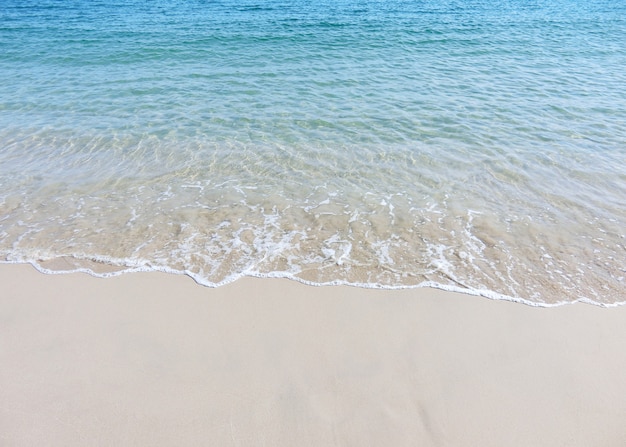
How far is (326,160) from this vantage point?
27.0ft

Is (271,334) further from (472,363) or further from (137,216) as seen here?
(137,216)

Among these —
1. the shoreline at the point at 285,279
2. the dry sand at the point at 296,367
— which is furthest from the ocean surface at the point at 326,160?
the dry sand at the point at 296,367

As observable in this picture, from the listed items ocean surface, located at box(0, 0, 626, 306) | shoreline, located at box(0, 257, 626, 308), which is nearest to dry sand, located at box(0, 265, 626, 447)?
shoreline, located at box(0, 257, 626, 308)

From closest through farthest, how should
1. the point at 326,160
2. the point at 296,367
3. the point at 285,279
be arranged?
the point at 296,367 → the point at 285,279 → the point at 326,160

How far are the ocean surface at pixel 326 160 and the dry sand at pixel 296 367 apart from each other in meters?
0.45

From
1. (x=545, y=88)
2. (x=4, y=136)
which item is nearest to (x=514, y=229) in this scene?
(x=545, y=88)

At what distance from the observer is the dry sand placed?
11.5 ft

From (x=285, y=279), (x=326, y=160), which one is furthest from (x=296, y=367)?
(x=326, y=160)

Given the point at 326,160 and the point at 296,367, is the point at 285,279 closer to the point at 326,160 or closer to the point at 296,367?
the point at 296,367

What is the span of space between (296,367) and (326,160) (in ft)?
16.2

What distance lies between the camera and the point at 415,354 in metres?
4.17

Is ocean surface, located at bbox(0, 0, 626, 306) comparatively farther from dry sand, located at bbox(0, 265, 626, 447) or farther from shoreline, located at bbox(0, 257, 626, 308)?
dry sand, located at bbox(0, 265, 626, 447)

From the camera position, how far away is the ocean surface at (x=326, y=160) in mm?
5582

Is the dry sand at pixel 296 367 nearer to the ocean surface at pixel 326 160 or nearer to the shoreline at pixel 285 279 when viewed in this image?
the shoreline at pixel 285 279
